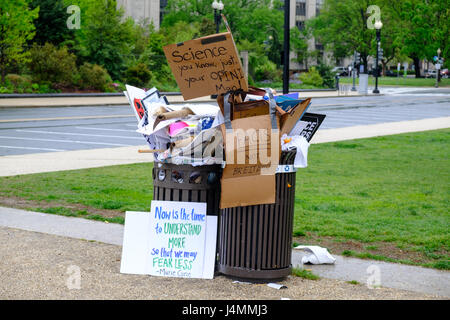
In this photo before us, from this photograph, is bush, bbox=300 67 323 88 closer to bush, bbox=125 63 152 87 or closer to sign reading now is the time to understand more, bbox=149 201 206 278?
bush, bbox=125 63 152 87

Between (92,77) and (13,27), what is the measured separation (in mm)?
5567

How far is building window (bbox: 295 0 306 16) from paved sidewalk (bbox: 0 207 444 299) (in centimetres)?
10457

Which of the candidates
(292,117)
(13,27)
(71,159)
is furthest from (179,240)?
(13,27)

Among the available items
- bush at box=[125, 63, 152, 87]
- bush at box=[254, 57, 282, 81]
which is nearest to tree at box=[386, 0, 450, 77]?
bush at box=[254, 57, 282, 81]

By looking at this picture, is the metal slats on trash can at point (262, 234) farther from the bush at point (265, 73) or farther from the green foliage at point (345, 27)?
the green foliage at point (345, 27)

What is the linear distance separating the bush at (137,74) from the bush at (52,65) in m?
3.55

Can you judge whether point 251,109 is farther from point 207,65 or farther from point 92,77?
Result: point 92,77

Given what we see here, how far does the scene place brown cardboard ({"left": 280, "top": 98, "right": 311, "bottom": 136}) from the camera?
17.6 ft

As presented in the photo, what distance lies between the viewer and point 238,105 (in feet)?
17.3

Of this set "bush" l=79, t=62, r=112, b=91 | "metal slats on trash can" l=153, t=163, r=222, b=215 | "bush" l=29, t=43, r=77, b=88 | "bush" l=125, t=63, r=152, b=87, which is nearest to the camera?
"metal slats on trash can" l=153, t=163, r=222, b=215

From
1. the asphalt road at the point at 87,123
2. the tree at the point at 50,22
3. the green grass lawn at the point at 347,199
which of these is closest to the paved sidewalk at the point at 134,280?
the green grass lawn at the point at 347,199

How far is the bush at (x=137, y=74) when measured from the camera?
37.5m

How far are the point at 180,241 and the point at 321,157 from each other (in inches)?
311
